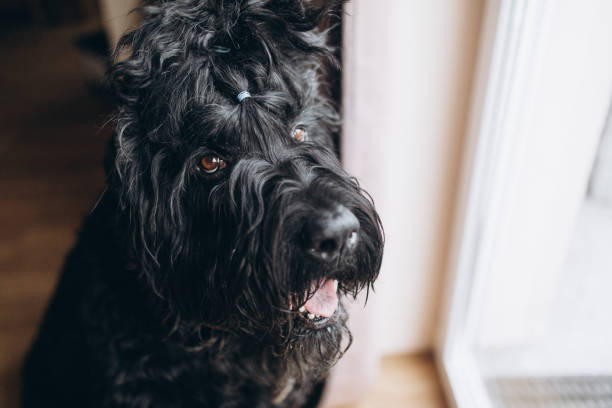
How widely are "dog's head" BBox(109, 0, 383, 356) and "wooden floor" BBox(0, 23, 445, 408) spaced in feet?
0.49

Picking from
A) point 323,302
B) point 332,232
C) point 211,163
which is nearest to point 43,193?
point 211,163

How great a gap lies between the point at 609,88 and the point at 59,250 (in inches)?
94.1

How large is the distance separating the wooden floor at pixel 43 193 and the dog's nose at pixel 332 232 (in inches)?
18.4

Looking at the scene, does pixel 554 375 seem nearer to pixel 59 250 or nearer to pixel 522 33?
pixel 522 33

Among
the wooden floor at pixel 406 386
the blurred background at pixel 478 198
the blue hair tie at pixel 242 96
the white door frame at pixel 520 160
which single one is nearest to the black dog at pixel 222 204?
the blue hair tie at pixel 242 96

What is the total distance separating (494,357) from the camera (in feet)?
→ 5.27

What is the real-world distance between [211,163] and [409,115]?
1.92 ft

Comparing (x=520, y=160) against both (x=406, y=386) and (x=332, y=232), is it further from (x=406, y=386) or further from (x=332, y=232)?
(x=406, y=386)

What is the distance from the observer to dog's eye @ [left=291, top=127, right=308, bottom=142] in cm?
96

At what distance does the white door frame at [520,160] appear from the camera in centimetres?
105

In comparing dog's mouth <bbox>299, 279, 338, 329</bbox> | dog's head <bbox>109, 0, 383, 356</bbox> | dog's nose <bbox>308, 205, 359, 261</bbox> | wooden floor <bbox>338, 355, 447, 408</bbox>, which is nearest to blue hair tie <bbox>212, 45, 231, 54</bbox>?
dog's head <bbox>109, 0, 383, 356</bbox>

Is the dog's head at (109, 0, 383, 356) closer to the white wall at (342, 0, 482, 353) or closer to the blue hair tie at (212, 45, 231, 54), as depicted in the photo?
the blue hair tie at (212, 45, 231, 54)

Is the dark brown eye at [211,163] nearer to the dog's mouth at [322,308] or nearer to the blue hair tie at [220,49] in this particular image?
the blue hair tie at [220,49]

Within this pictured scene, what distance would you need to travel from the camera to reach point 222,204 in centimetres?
89
